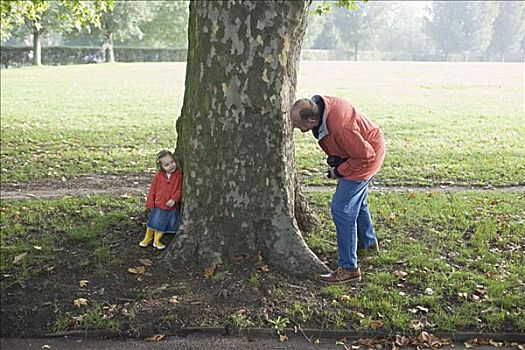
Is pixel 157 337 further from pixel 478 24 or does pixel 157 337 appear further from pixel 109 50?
pixel 478 24

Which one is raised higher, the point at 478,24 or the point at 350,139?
the point at 478,24

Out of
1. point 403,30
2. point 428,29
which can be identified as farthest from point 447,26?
point 403,30

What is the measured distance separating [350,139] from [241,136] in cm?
103

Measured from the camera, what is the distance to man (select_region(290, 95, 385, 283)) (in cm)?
522

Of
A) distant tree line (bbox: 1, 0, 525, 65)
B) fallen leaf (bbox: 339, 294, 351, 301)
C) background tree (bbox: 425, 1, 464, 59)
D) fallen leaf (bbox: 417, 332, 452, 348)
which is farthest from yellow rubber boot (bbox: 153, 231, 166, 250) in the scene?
background tree (bbox: 425, 1, 464, 59)

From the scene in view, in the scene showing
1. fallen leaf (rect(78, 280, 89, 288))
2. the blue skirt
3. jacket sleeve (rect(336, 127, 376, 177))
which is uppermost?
jacket sleeve (rect(336, 127, 376, 177))

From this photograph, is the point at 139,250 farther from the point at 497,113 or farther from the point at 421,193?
the point at 497,113

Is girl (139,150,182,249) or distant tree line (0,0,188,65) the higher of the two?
distant tree line (0,0,188,65)

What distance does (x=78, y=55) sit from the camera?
50469 mm

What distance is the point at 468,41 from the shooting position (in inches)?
2926

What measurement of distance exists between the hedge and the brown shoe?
1823 inches

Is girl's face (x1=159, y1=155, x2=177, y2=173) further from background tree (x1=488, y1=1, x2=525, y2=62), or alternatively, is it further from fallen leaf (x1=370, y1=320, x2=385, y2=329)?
background tree (x1=488, y1=1, x2=525, y2=62)

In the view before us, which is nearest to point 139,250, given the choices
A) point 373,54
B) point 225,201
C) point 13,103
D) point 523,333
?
point 225,201

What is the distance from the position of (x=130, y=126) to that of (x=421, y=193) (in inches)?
362
